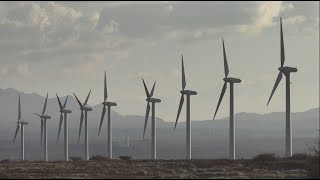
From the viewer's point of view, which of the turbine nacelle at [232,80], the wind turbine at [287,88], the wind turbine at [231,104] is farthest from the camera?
the turbine nacelle at [232,80]

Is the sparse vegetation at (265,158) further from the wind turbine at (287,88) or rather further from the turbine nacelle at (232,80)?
the turbine nacelle at (232,80)

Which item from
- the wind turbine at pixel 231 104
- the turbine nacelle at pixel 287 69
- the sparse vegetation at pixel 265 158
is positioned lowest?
the sparse vegetation at pixel 265 158

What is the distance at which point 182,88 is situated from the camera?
446 ft

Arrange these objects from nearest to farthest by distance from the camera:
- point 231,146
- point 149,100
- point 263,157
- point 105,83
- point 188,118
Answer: point 263,157
point 231,146
point 188,118
point 149,100
point 105,83

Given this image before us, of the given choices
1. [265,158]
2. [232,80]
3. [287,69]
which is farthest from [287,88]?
[232,80]

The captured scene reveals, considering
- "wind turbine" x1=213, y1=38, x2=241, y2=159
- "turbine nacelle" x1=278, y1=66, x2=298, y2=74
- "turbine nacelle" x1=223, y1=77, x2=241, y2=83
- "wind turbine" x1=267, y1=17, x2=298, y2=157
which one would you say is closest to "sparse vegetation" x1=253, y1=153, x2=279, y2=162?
"wind turbine" x1=267, y1=17, x2=298, y2=157

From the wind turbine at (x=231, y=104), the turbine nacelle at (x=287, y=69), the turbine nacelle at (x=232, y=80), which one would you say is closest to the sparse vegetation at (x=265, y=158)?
the wind turbine at (x=231, y=104)

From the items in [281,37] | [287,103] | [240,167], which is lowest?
[240,167]

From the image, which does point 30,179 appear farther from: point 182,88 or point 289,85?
point 182,88

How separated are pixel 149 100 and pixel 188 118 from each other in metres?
17.3

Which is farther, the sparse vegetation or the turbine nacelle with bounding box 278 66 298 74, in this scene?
the turbine nacelle with bounding box 278 66 298 74

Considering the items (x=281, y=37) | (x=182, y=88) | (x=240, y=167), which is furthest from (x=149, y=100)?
(x=240, y=167)

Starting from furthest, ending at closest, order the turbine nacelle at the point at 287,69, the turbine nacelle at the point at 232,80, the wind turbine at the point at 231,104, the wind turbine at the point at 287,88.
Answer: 1. the turbine nacelle at the point at 232,80
2. the wind turbine at the point at 231,104
3. the turbine nacelle at the point at 287,69
4. the wind turbine at the point at 287,88

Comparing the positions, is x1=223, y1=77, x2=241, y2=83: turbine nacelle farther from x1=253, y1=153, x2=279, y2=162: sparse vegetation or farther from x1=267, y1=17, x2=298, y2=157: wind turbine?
x1=253, y1=153, x2=279, y2=162: sparse vegetation
